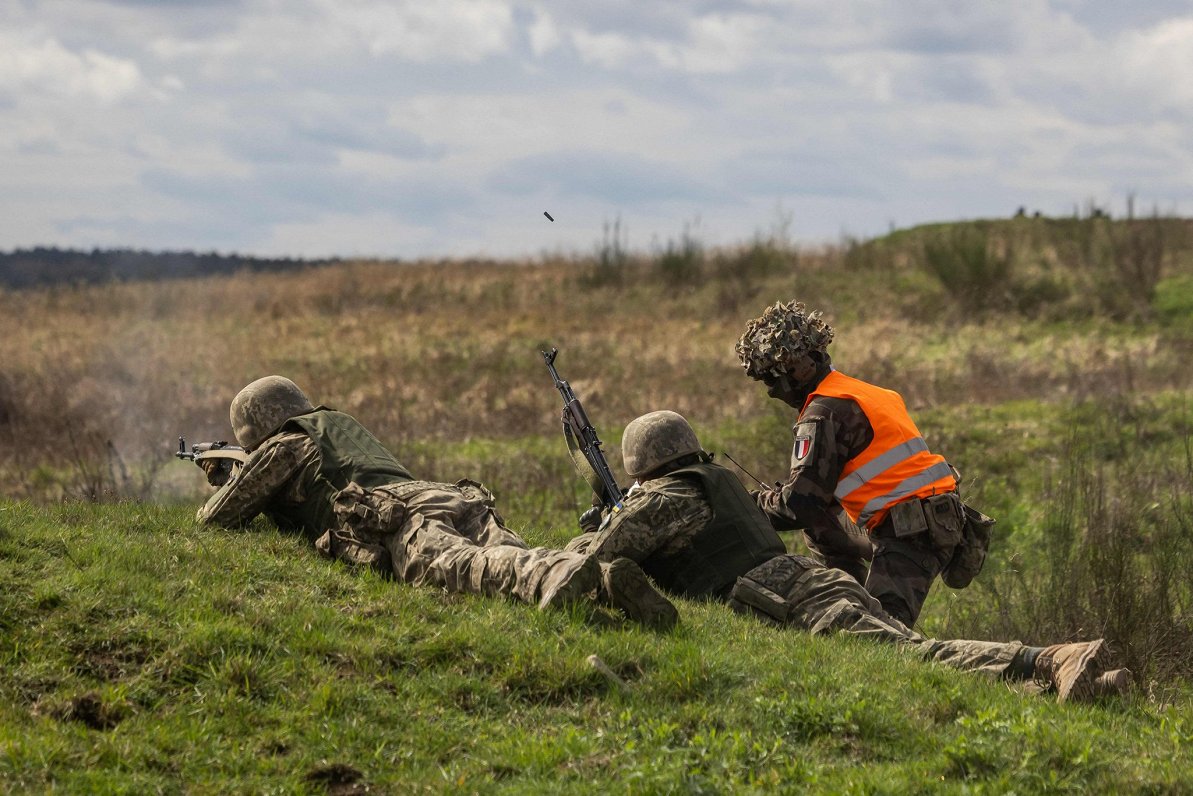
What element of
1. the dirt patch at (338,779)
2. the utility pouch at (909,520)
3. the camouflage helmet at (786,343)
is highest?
the camouflage helmet at (786,343)

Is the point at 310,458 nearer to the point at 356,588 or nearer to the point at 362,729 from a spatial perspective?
the point at 356,588

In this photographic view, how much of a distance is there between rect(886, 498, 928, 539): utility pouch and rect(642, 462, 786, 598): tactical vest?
2.59 feet

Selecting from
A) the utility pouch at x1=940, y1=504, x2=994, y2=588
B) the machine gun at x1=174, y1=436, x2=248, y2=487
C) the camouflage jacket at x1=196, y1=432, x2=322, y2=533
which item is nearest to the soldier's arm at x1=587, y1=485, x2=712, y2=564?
the utility pouch at x1=940, y1=504, x2=994, y2=588

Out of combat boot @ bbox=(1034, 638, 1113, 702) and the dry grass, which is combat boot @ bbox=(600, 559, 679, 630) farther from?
the dry grass

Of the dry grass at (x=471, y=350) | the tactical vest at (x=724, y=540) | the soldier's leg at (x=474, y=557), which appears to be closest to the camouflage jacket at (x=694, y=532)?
the tactical vest at (x=724, y=540)

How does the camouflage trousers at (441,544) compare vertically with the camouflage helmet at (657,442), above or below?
below

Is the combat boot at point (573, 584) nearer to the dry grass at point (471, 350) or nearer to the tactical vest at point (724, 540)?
the tactical vest at point (724, 540)

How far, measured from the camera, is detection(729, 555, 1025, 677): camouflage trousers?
24.3 ft

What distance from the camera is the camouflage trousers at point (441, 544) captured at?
7.38 meters

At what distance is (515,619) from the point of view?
694 centimetres

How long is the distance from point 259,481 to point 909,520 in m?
4.22

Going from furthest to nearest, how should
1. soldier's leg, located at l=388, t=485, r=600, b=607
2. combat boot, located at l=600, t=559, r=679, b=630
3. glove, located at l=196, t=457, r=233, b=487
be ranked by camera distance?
glove, located at l=196, t=457, r=233, b=487, soldier's leg, located at l=388, t=485, r=600, b=607, combat boot, located at l=600, t=559, r=679, b=630

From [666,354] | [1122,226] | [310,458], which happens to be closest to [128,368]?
[666,354]

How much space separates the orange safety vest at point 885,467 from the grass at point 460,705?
1.27 m
